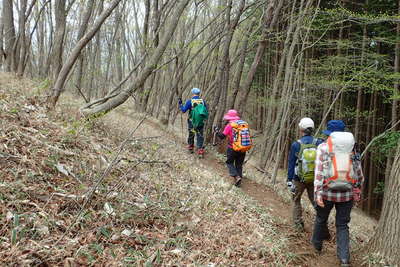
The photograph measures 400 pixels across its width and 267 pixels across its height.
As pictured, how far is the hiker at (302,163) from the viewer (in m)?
4.63

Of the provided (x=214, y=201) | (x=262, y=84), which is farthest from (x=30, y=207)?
(x=262, y=84)

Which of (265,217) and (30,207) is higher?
(30,207)

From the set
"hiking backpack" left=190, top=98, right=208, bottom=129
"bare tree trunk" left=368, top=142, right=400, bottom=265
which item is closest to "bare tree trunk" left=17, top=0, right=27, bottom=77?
"hiking backpack" left=190, top=98, right=208, bottom=129

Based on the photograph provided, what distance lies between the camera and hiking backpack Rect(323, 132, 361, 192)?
3.72 m

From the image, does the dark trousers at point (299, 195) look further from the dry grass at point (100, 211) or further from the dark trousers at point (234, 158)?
the dark trousers at point (234, 158)

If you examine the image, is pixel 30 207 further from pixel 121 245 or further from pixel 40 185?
pixel 121 245

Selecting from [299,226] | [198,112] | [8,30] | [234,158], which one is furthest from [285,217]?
[8,30]

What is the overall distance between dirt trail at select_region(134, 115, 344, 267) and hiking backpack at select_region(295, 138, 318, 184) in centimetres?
103

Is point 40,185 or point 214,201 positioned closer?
point 40,185

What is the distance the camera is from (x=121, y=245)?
3.02 m

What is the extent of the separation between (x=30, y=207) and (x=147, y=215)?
1.36m

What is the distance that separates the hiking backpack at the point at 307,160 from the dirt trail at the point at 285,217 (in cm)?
103

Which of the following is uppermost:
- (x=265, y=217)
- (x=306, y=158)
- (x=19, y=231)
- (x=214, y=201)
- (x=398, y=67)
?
(x=398, y=67)

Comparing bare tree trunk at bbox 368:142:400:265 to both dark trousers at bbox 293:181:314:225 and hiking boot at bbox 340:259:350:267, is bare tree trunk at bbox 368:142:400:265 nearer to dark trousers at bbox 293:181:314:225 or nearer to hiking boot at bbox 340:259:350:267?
hiking boot at bbox 340:259:350:267
